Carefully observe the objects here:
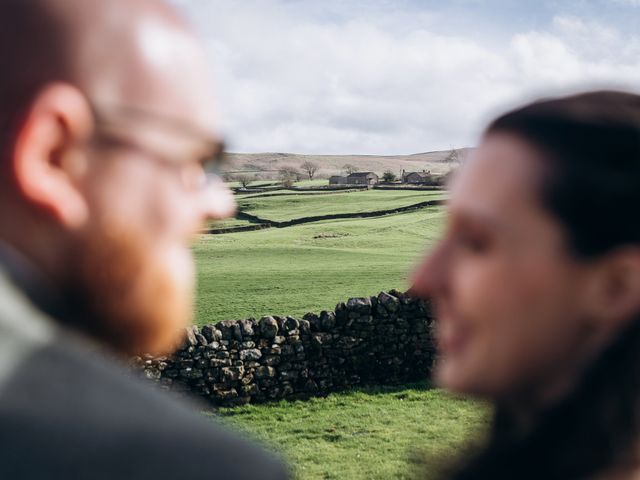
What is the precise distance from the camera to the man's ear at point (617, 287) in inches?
52.1

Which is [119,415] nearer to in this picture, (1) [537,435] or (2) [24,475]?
(2) [24,475]

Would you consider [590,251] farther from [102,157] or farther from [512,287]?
[102,157]

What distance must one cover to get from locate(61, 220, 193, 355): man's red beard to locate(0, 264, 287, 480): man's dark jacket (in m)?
0.15

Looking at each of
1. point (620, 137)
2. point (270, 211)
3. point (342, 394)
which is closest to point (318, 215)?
point (270, 211)

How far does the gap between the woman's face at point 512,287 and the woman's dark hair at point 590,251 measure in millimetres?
41

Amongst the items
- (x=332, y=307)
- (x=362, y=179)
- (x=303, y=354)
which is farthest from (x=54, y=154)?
(x=362, y=179)

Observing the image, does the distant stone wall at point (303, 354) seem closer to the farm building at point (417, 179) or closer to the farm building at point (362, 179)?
the farm building at point (417, 179)

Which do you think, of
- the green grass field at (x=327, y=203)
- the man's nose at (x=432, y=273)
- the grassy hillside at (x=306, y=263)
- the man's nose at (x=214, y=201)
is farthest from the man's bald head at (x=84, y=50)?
the green grass field at (x=327, y=203)

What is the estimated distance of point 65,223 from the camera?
1178 mm

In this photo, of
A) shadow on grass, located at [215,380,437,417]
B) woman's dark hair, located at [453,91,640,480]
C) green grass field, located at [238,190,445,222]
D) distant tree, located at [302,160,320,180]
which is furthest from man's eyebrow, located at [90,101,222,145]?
distant tree, located at [302,160,320,180]

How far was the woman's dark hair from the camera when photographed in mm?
1272

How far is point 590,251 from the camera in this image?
4.37 ft

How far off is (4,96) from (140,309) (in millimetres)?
440

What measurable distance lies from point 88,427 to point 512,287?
0.82 m
